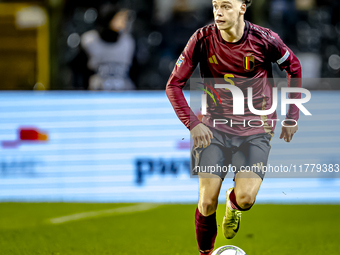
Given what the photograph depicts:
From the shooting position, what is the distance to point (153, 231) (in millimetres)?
4492

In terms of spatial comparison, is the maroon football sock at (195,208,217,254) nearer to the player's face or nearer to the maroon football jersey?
the maroon football jersey

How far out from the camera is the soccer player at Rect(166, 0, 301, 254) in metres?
3.00

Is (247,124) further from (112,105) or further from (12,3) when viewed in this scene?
(12,3)

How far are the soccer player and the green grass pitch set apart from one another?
0.90 feet

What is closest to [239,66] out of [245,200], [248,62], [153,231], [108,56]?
[248,62]

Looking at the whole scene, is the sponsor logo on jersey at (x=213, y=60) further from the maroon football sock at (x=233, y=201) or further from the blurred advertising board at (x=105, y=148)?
the blurred advertising board at (x=105, y=148)

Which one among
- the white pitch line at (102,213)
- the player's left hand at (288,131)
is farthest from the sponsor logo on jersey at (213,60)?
the white pitch line at (102,213)

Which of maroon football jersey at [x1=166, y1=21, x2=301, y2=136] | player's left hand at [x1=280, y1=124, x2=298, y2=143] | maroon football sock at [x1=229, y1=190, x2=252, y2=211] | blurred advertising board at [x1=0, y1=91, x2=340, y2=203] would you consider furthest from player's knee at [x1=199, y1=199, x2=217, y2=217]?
blurred advertising board at [x1=0, y1=91, x2=340, y2=203]

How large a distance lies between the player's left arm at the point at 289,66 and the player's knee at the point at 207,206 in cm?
64

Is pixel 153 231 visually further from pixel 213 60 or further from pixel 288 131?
pixel 213 60

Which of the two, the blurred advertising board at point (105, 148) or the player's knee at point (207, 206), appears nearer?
the player's knee at point (207, 206)

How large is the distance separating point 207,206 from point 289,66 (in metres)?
1.05

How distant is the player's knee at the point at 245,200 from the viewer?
294 centimetres

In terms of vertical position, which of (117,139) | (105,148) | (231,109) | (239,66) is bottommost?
(105,148)
